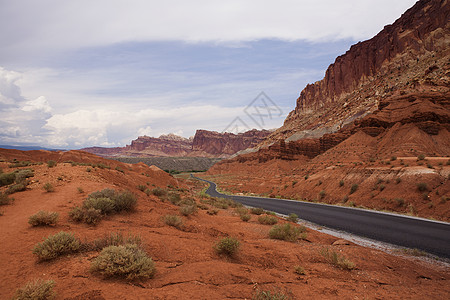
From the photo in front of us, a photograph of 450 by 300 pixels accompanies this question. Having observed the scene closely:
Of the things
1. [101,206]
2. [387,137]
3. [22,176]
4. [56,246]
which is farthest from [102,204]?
[387,137]

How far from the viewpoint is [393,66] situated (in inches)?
2879

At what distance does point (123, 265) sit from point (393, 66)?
93.5m

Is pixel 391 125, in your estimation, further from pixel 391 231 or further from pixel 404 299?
pixel 404 299

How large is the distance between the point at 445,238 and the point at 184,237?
1093 centimetres

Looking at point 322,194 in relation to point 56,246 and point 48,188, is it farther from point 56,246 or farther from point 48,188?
point 56,246

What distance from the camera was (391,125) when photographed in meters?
37.8

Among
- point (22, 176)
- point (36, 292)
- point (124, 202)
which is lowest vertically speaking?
point (36, 292)

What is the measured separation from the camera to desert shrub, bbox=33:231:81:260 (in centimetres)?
469

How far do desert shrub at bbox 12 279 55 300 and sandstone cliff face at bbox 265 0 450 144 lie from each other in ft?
173

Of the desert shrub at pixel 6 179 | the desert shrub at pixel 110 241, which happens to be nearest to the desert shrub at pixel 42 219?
the desert shrub at pixel 110 241

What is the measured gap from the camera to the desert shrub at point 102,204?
7644 millimetres

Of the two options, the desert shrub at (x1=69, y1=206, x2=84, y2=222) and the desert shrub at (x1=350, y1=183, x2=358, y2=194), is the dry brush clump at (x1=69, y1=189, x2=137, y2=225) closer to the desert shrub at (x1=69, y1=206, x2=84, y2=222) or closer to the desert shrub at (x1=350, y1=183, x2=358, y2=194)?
the desert shrub at (x1=69, y1=206, x2=84, y2=222)

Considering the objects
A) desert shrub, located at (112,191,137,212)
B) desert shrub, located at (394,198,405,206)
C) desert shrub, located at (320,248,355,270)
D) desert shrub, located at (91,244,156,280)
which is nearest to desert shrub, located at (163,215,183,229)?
desert shrub, located at (112,191,137,212)

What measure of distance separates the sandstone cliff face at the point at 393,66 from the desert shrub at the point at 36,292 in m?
52.8
